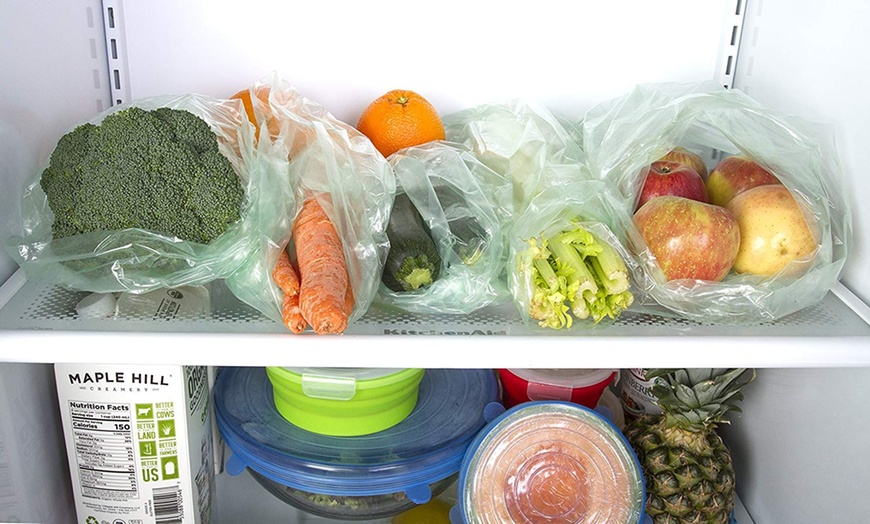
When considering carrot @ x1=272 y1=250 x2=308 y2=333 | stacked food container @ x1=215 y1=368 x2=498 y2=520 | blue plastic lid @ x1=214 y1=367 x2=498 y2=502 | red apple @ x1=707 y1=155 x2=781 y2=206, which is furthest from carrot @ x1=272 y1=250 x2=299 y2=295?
red apple @ x1=707 y1=155 x2=781 y2=206

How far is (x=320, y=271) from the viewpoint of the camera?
68 centimetres

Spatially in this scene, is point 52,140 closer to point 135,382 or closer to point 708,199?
point 135,382

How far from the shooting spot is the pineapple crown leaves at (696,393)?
0.90m

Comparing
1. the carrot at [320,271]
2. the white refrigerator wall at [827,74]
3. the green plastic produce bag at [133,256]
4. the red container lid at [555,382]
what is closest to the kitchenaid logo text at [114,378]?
the green plastic produce bag at [133,256]

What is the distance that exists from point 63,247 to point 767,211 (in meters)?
0.69

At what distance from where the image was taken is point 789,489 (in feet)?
3.01

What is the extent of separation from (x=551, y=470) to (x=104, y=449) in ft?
1.64

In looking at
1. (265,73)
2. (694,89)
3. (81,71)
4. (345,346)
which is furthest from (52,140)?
(694,89)

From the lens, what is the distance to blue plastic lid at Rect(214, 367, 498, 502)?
848 mm

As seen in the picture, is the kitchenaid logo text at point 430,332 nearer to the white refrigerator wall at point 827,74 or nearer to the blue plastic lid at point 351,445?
the blue plastic lid at point 351,445

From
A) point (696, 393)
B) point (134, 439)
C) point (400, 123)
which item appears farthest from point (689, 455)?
point (134, 439)

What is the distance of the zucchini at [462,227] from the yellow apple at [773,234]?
266 mm

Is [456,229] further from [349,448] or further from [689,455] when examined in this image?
[689,455]

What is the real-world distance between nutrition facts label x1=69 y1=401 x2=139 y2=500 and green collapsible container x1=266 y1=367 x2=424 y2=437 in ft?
0.57
